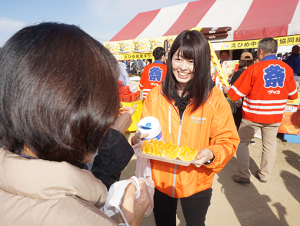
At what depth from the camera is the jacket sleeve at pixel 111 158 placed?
845 millimetres

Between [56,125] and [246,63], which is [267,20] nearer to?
[246,63]

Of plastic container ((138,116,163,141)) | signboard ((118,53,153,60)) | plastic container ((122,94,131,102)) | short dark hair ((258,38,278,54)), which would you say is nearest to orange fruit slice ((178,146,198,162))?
plastic container ((138,116,163,141))

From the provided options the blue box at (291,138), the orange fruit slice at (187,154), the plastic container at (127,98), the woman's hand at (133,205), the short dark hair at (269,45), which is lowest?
the blue box at (291,138)

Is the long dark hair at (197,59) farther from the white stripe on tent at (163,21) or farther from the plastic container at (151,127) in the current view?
the white stripe on tent at (163,21)

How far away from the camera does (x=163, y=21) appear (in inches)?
314

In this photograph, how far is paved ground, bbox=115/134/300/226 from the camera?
2.29m

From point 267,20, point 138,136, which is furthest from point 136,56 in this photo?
point 138,136

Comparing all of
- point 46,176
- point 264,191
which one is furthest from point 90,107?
point 264,191

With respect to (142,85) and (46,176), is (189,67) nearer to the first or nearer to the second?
(46,176)

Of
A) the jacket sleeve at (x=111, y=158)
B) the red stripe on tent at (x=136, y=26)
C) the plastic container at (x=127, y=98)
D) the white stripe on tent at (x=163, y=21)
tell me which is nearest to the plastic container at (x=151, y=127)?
the jacket sleeve at (x=111, y=158)

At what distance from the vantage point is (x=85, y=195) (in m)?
0.50

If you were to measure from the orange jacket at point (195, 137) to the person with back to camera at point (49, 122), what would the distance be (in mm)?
976

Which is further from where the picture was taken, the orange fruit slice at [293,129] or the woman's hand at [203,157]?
the orange fruit slice at [293,129]

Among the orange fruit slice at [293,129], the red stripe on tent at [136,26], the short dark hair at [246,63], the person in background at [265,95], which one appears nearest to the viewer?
the person in background at [265,95]
